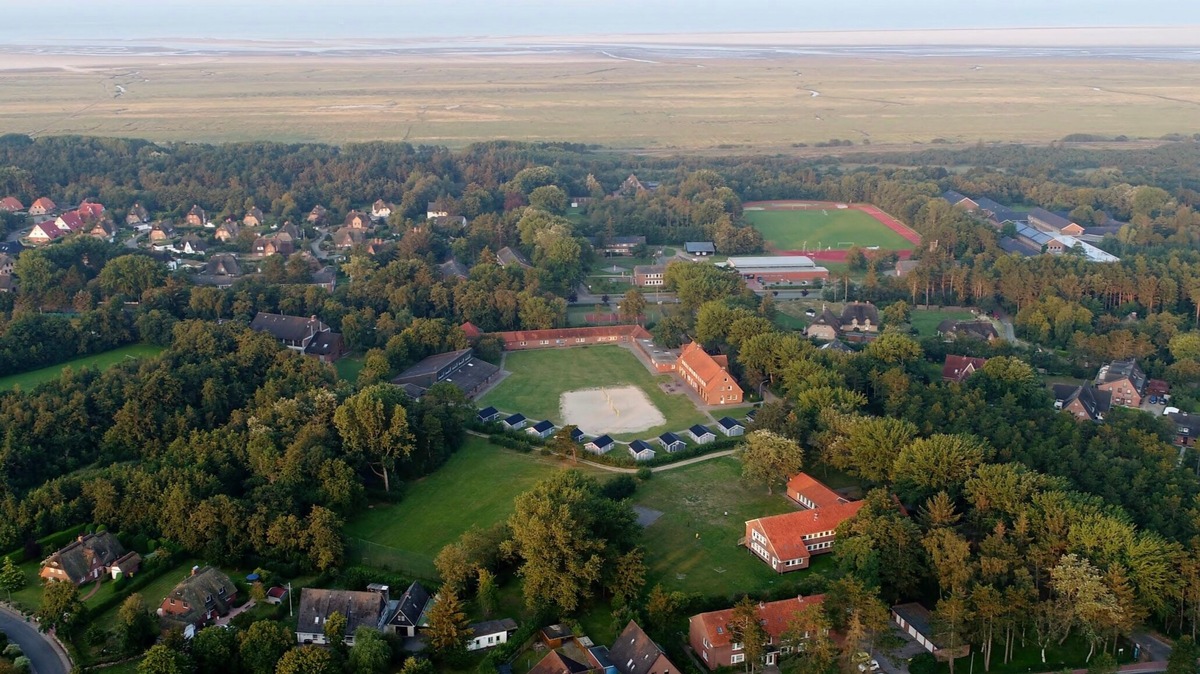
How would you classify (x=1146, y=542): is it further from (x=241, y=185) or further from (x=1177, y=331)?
(x=241, y=185)

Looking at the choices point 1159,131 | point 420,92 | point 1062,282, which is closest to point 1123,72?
point 1159,131

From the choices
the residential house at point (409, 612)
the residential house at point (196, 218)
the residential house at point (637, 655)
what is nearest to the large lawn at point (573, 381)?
the residential house at point (409, 612)

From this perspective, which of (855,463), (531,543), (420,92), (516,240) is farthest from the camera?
(420,92)

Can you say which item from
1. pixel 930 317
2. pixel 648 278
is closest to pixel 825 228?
pixel 648 278

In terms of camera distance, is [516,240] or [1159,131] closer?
[516,240]

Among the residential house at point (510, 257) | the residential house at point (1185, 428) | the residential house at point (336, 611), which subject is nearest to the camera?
the residential house at point (336, 611)

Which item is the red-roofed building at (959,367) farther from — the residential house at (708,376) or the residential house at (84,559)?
the residential house at (84,559)

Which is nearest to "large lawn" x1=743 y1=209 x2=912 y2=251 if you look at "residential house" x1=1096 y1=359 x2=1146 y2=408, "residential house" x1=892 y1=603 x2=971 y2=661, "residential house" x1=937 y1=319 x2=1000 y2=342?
"residential house" x1=937 y1=319 x2=1000 y2=342
